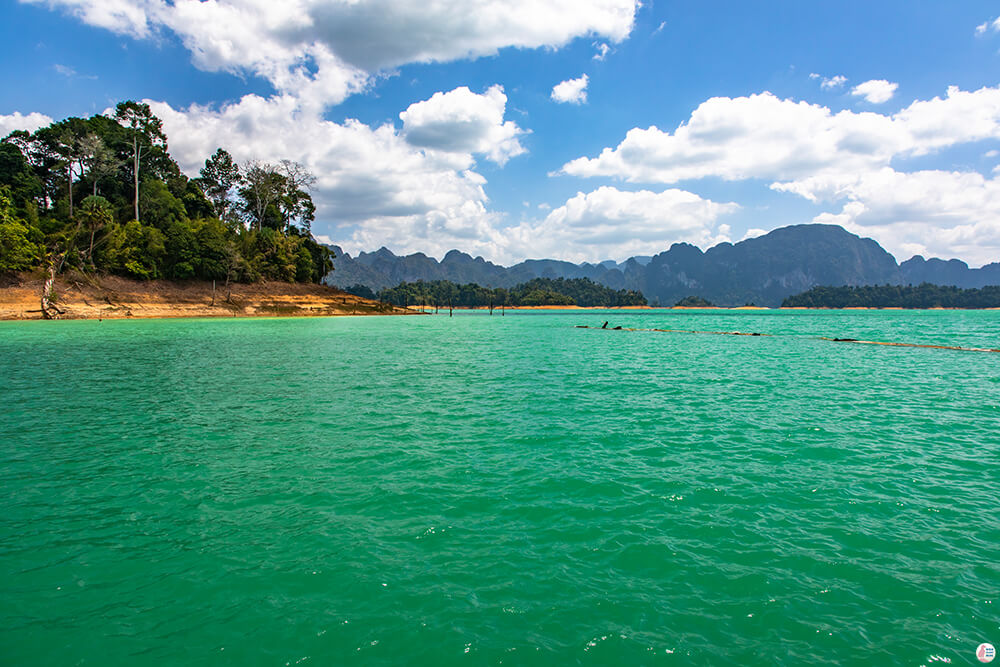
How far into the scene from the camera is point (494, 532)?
705 centimetres

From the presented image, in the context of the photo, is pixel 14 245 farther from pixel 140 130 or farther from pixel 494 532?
pixel 494 532

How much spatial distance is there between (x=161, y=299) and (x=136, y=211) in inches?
869

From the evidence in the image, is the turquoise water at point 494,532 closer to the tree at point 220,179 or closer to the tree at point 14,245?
the tree at point 14,245

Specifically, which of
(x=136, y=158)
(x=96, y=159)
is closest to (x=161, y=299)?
(x=96, y=159)

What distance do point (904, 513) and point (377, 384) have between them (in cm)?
1665

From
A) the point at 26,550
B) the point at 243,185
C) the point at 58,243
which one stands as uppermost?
the point at 243,185

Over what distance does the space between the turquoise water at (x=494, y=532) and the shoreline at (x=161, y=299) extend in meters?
61.3

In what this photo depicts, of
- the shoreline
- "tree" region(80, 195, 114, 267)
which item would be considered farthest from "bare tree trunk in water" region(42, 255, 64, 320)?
"tree" region(80, 195, 114, 267)

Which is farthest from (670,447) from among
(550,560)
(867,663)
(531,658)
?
(531,658)

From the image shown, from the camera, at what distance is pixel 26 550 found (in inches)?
255

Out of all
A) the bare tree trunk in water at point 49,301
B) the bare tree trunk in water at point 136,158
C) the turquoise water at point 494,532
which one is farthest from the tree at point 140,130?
the turquoise water at point 494,532

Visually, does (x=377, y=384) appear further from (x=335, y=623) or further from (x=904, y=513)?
(x=904, y=513)

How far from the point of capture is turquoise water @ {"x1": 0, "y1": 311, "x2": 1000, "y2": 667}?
4852 millimetres

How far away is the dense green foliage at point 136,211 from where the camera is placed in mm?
68562
